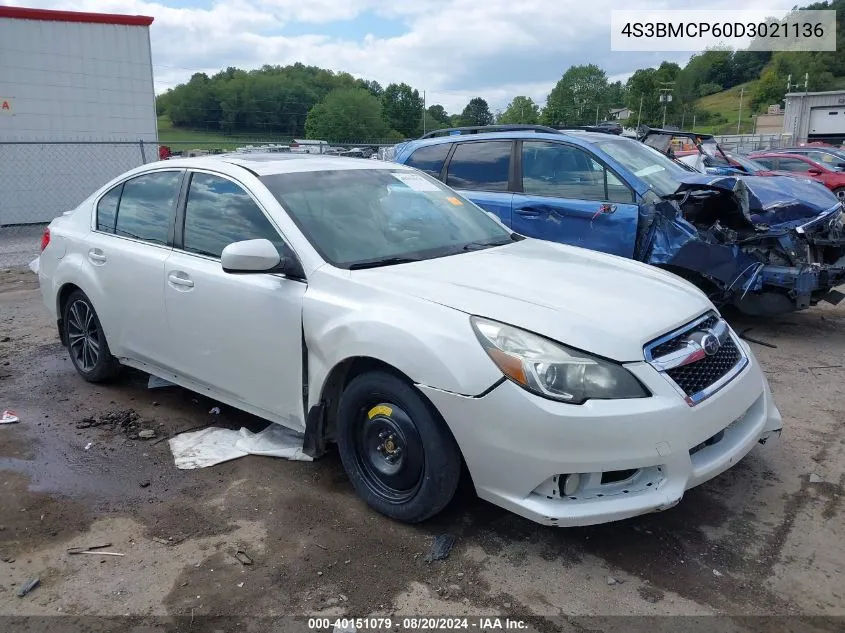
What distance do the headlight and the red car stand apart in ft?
56.2

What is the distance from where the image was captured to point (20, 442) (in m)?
4.27

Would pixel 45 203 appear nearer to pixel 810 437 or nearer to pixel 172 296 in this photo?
pixel 172 296

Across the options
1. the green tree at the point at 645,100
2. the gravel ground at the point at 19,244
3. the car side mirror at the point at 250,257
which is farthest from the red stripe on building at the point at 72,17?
the green tree at the point at 645,100

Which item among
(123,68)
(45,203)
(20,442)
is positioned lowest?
(20,442)

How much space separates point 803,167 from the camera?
1792 centimetres

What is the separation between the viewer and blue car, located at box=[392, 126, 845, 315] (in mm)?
5922

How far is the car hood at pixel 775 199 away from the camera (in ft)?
20.2

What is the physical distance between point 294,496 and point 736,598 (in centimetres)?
207

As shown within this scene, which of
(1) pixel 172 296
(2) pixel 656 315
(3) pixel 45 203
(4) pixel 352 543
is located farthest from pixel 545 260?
(3) pixel 45 203

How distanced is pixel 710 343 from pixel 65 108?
14.7 meters

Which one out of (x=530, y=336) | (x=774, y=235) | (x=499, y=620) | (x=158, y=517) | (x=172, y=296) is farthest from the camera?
(x=774, y=235)

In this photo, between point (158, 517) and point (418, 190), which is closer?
point (158, 517)

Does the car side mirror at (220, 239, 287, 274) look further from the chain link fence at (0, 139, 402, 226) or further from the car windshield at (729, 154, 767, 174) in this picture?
the car windshield at (729, 154, 767, 174)

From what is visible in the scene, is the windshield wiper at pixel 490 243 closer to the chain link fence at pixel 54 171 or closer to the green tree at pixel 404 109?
the chain link fence at pixel 54 171
